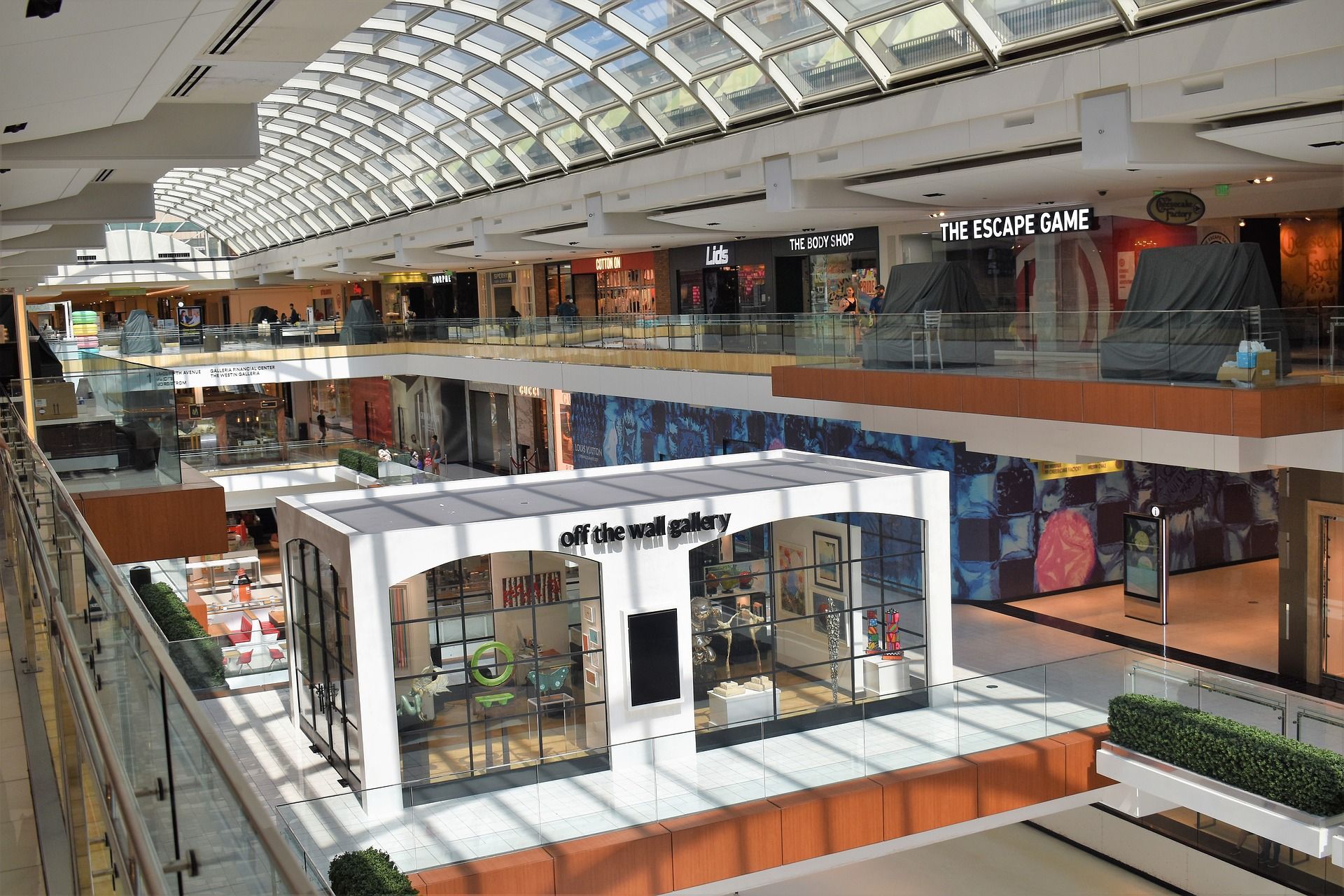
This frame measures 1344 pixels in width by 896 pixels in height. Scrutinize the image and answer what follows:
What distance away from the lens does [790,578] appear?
17422mm

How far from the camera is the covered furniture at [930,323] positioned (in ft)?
59.8

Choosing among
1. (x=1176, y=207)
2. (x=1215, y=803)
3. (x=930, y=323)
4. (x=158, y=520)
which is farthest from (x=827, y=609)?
(x=1176, y=207)

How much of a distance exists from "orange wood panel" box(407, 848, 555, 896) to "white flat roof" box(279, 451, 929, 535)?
3.91m

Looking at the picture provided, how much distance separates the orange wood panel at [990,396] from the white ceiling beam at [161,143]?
11.2 m

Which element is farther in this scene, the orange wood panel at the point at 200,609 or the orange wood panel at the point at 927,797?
the orange wood panel at the point at 200,609

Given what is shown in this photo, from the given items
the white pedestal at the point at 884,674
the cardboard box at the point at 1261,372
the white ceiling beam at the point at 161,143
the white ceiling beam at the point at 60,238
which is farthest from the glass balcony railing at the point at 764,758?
the white ceiling beam at the point at 60,238

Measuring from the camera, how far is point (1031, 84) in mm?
16781

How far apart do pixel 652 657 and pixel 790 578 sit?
3009 millimetres

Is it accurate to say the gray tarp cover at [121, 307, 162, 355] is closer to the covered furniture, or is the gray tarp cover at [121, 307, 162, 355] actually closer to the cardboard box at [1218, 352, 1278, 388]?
Answer: the covered furniture

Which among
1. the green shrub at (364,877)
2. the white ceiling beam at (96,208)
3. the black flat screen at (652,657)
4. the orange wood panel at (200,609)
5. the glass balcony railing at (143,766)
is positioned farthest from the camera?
the orange wood panel at (200,609)

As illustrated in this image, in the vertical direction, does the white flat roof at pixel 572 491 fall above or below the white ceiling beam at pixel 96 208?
below

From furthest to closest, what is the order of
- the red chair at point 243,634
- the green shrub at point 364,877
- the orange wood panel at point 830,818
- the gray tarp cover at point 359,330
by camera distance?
1. the gray tarp cover at point 359,330
2. the red chair at point 243,634
3. the orange wood panel at point 830,818
4. the green shrub at point 364,877

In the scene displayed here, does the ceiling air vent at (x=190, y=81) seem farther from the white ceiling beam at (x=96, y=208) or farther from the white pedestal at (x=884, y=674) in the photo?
the white pedestal at (x=884, y=674)

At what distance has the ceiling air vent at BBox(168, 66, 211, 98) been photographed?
26.2 feet
